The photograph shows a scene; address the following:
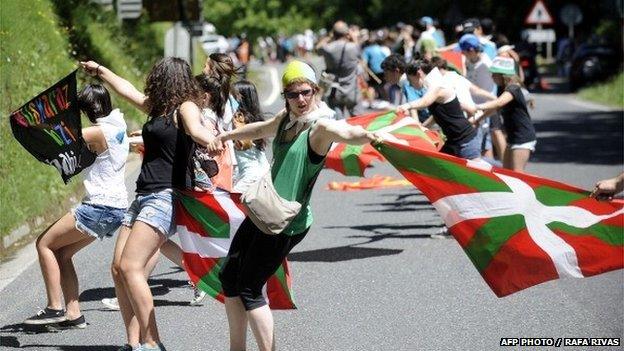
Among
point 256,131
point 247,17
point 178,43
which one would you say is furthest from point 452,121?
point 247,17

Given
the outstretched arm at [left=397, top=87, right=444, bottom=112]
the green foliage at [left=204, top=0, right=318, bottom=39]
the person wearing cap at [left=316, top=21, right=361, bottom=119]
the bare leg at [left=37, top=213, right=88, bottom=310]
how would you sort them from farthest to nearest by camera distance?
1. the green foliage at [left=204, top=0, right=318, bottom=39]
2. the person wearing cap at [left=316, top=21, right=361, bottom=119]
3. the outstretched arm at [left=397, top=87, right=444, bottom=112]
4. the bare leg at [left=37, top=213, right=88, bottom=310]

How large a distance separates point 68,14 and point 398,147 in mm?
15732

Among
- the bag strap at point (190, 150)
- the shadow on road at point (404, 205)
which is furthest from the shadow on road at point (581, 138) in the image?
the bag strap at point (190, 150)

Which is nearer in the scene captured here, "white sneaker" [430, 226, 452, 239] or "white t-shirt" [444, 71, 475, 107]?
"white sneaker" [430, 226, 452, 239]

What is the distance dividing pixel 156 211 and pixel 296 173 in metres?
1.08

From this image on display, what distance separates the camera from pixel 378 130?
10.5 meters

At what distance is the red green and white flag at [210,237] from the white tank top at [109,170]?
2.73 ft

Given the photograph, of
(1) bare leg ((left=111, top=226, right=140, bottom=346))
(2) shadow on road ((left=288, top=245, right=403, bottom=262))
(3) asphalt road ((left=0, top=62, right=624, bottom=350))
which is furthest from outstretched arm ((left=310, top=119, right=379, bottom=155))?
(2) shadow on road ((left=288, top=245, right=403, bottom=262))

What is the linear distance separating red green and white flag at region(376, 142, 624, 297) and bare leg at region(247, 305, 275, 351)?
1093 millimetres

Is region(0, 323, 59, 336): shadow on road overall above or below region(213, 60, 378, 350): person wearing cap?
below

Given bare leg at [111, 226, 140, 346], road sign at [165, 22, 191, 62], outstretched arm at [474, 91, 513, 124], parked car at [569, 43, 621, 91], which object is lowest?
parked car at [569, 43, 621, 91]

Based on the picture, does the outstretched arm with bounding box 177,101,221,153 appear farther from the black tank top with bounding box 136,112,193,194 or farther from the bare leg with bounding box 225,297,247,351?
the bare leg with bounding box 225,297,247,351

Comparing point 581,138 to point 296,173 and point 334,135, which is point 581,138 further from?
point 334,135

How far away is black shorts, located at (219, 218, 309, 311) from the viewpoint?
692 cm
